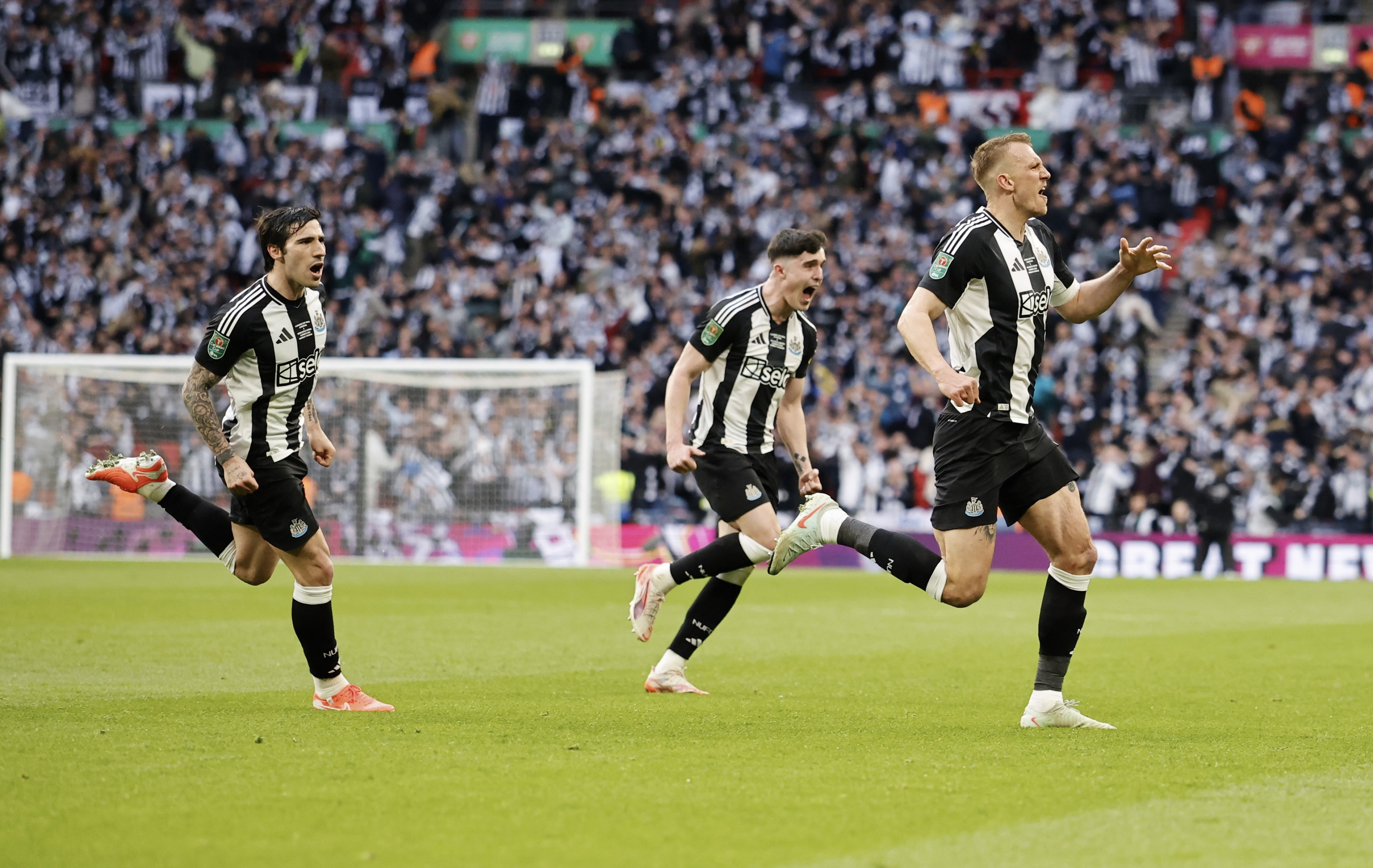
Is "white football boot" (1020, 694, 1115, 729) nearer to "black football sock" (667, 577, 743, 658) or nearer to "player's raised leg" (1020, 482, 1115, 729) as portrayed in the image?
"player's raised leg" (1020, 482, 1115, 729)

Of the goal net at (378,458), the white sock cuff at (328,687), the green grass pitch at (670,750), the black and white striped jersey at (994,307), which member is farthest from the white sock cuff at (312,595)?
the goal net at (378,458)

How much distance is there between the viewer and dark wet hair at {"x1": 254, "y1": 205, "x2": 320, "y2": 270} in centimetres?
715

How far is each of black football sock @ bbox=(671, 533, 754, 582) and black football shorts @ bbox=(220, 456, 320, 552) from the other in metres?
1.91

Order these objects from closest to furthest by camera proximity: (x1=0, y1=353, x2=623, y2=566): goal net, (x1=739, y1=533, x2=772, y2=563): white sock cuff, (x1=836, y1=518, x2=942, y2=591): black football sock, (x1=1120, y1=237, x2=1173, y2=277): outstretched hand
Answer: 1. (x1=1120, y1=237, x2=1173, y2=277): outstretched hand
2. (x1=836, y1=518, x2=942, y2=591): black football sock
3. (x1=739, y1=533, x2=772, y2=563): white sock cuff
4. (x1=0, y1=353, x2=623, y2=566): goal net

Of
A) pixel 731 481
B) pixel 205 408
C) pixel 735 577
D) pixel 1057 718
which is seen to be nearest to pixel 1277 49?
pixel 731 481

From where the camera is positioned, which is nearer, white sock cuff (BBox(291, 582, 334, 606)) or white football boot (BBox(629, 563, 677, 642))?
white sock cuff (BBox(291, 582, 334, 606))

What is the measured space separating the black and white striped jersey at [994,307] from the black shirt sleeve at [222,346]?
299 cm

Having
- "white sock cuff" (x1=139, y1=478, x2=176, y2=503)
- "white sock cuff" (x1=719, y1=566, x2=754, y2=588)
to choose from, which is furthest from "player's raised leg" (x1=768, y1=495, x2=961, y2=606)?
"white sock cuff" (x1=139, y1=478, x2=176, y2=503)

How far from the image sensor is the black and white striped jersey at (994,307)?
6641 mm

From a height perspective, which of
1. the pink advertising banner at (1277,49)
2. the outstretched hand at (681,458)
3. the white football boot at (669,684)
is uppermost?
the pink advertising banner at (1277,49)

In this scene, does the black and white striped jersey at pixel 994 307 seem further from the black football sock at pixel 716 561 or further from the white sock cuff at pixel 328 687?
the white sock cuff at pixel 328 687

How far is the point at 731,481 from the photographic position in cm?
828

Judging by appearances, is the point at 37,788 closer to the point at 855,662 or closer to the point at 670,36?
the point at 855,662

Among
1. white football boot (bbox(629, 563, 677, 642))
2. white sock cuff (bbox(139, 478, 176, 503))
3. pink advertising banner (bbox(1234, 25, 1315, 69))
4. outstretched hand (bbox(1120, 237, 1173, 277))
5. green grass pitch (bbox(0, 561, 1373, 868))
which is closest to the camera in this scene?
green grass pitch (bbox(0, 561, 1373, 868))
